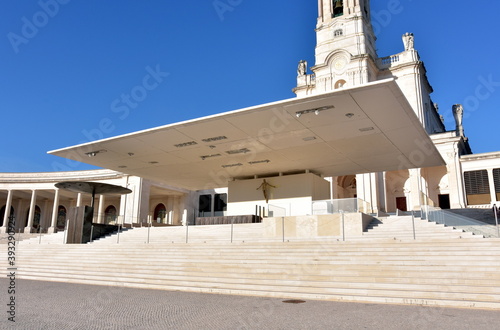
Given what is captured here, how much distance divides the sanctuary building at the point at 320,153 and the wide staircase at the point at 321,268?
5.09m

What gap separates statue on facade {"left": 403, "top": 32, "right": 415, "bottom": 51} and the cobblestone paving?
1440 inches

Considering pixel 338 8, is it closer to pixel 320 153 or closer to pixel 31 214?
pixel 320 153

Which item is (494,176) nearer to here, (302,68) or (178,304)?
(302,68)

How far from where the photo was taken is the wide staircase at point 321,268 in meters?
9.88

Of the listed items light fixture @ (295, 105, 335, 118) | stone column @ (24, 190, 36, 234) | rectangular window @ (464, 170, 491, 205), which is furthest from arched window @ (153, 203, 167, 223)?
light fixture @ (295, 105, 335, 118)

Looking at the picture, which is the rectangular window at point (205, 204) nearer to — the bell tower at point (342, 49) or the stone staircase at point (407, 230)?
the bell tower at point (342, 49)

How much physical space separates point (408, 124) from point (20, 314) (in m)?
15.6

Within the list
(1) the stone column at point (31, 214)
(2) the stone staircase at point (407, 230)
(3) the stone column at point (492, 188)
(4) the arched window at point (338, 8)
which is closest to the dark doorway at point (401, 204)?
(3) the stone column at point (492, 188)

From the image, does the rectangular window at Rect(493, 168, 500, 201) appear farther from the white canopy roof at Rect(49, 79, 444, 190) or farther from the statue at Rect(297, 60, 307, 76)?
the statue at Rect(297, 60, 307, 76)

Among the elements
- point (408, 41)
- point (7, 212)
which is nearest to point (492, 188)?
point (408, 41)

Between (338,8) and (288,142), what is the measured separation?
28969mm

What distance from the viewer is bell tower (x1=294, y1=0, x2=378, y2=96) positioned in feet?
124

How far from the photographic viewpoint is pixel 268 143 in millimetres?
20328

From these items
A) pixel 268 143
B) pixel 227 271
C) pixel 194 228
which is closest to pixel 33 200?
pixel 194 228
